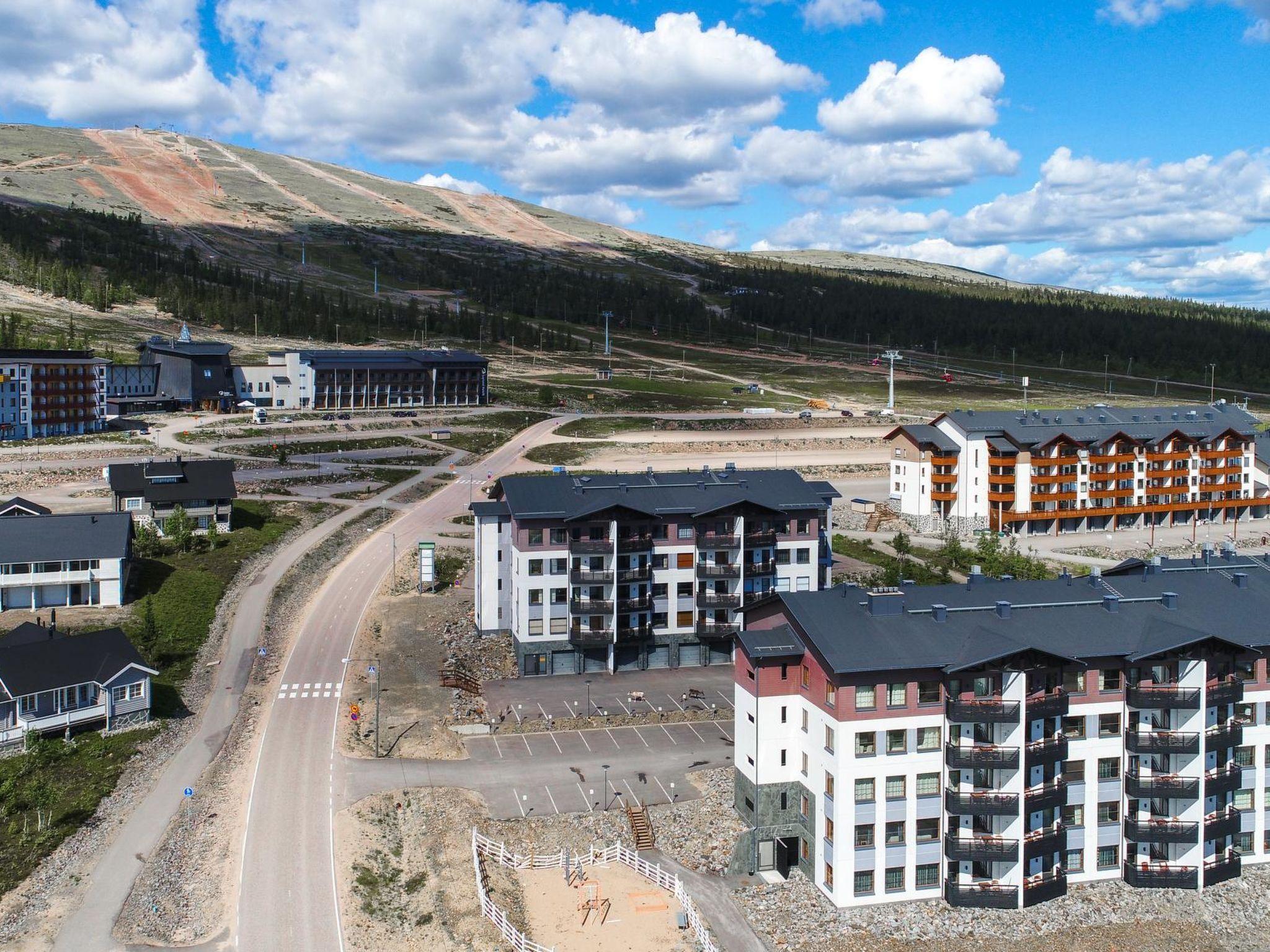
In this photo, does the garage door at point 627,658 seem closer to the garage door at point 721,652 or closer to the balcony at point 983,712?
the garage door at point 721,652

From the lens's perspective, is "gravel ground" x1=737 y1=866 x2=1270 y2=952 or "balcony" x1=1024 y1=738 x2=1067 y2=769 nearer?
"gravel ground" x1=737 y1=866 x2=1270 y2=952

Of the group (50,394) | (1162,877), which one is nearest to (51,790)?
(1162,877)

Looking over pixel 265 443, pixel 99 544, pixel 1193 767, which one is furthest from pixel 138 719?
pixel 265 443

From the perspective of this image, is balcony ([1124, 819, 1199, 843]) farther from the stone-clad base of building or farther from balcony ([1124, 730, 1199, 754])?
the stone-clad base of building

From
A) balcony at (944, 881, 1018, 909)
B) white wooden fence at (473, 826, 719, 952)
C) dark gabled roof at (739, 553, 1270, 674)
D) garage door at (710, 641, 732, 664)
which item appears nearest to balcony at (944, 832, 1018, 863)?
balcony at (944, 881, 1018, 909)

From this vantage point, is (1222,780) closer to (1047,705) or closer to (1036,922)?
(1047,705)

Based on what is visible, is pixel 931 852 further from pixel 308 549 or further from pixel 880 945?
pixel 308 549

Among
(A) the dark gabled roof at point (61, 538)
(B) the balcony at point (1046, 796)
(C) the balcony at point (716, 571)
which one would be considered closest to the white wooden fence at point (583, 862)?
(B) the balcony at point (1046, 796)
